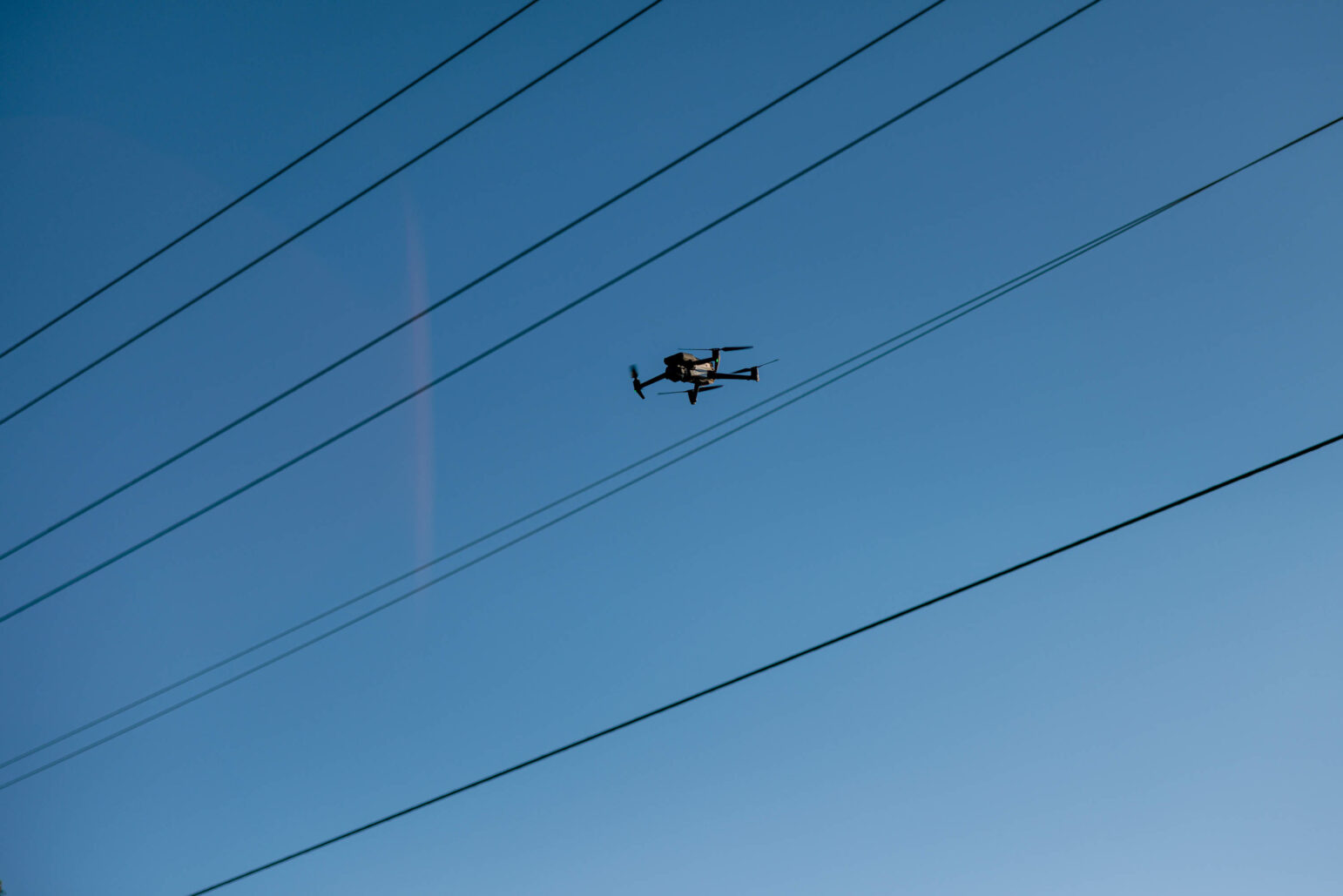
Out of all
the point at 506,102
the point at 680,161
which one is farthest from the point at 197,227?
the point at 680,161

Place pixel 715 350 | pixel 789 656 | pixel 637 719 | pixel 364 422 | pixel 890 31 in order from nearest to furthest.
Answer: pixel 789 656 < pixel 637 719 < pixel 890 31 < pixel 364 422 < pixel 715 350

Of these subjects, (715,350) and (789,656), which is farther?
(715,350)

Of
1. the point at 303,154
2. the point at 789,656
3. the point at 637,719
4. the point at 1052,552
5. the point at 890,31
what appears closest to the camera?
the point at 1052,552

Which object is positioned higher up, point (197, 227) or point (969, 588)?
point (197, 227)

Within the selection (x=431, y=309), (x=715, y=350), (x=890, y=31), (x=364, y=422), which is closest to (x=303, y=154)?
(x=431, y=309)

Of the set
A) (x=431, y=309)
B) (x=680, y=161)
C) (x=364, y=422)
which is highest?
(x=680, y=161)

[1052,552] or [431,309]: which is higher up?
[431,309]

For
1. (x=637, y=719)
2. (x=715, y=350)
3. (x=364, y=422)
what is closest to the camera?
(x=637, y=719)

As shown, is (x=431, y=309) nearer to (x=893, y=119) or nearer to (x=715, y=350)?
(x=893, y=119)

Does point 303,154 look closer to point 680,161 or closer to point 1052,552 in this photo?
point 680,161
